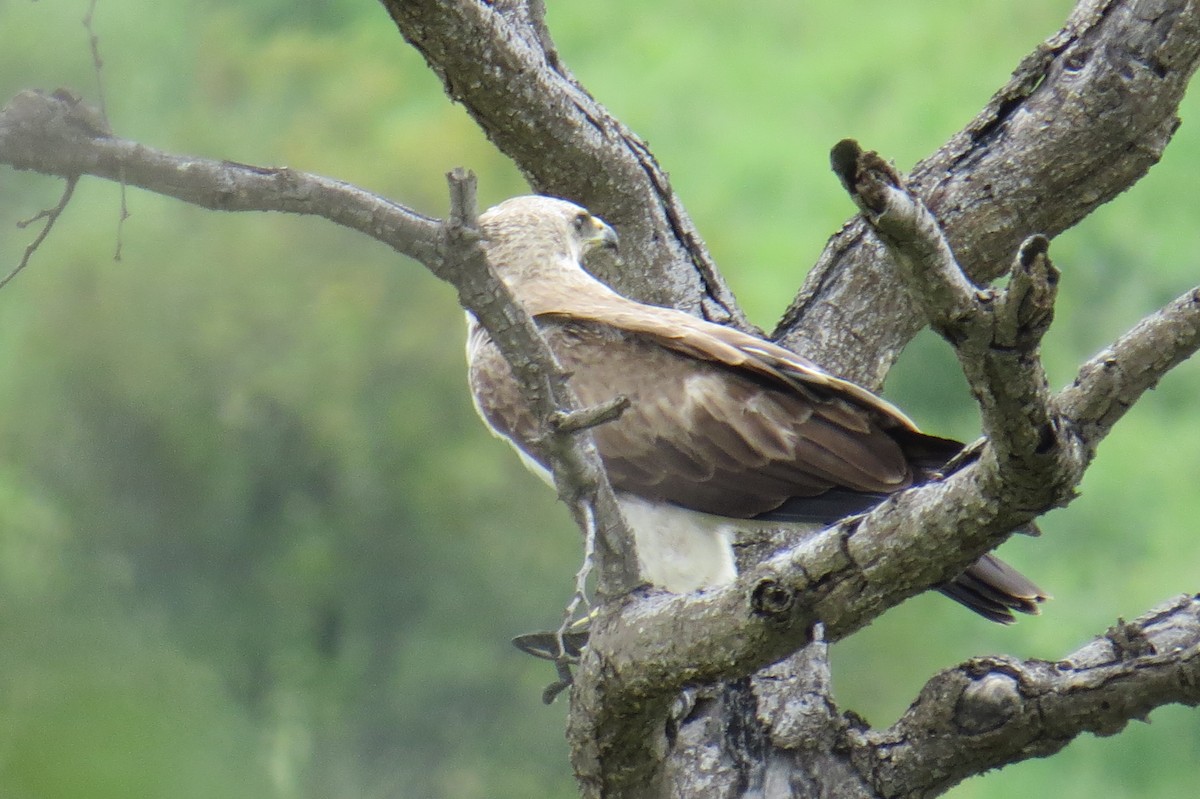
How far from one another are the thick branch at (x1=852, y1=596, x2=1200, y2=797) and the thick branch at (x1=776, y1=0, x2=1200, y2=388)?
3.76 feet

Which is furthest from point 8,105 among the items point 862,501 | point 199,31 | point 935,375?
point 199,31

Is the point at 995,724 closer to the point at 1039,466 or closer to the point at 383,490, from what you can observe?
the point at 1039,466

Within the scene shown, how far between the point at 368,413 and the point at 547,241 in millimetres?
7431

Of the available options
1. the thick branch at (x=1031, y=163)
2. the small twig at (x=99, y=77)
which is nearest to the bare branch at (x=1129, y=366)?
the small twig at (x=99, y=77)

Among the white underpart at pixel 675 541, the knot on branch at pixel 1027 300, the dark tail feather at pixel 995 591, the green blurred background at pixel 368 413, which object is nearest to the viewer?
the knot on branch at pixel 1027 300

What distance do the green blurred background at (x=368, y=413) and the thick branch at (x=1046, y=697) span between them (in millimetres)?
4129

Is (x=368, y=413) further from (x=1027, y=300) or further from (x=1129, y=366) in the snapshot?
(x=1027, y=300)

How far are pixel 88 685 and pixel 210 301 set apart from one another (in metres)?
4.53

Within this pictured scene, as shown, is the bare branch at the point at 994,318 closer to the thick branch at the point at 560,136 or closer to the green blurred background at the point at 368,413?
the thick branch at the point at 560,136

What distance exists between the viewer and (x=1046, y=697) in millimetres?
2719

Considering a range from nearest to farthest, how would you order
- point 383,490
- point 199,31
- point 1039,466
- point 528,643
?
point 1039,466 < point 528,643 < point 383,490 < point 199,31

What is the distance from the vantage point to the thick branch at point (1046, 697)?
8.74ft

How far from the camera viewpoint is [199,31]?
12.1 metres

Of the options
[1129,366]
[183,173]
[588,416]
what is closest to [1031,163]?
[1129,366]
